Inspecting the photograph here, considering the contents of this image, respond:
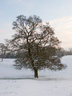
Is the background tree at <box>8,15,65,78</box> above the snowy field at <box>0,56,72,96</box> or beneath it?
above

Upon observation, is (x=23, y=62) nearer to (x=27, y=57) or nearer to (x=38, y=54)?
(x=27, y=57)

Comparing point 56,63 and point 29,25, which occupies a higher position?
point 29,25

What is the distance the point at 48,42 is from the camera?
22453mm

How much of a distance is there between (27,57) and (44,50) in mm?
2443

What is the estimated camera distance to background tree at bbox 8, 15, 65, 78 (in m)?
22.0

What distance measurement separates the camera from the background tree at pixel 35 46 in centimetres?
2203

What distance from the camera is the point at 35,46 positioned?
2217cm

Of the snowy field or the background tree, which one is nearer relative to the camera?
the snowy field
